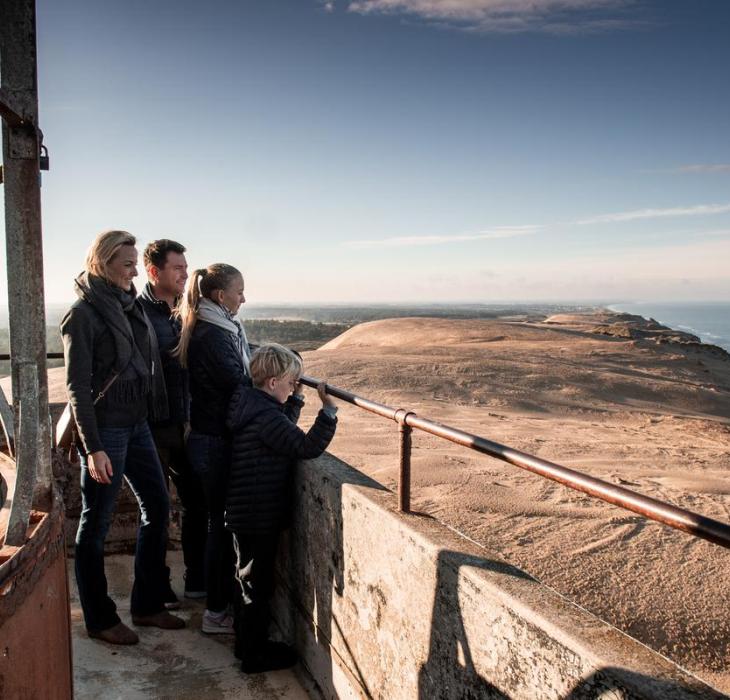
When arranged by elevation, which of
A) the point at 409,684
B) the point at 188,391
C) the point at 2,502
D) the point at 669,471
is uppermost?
the point at 188,391

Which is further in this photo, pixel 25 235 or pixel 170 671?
pixel 170 671

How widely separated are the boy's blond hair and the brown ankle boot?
1497 millimetres

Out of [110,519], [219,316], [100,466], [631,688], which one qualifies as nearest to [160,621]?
[110,519]

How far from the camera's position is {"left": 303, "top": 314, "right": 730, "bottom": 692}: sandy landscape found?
14.2ft

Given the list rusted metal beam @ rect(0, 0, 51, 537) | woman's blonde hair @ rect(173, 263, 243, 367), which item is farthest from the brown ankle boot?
rusted metal beam @ rect(0, 0, 51, 537)

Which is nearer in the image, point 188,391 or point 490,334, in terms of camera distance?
point 188,391

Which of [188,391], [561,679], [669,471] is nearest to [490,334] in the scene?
[669,471]

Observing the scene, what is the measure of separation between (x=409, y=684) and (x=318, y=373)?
11236mm

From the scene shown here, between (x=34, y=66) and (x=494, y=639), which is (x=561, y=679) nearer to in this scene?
(x=494, y=639)

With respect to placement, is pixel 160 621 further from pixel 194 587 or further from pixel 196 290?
pixel 196 290

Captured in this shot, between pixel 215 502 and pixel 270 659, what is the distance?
0.80 m

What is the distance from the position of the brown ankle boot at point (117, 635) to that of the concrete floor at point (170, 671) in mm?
37

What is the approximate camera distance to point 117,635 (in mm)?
3432

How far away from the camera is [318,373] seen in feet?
44.4
